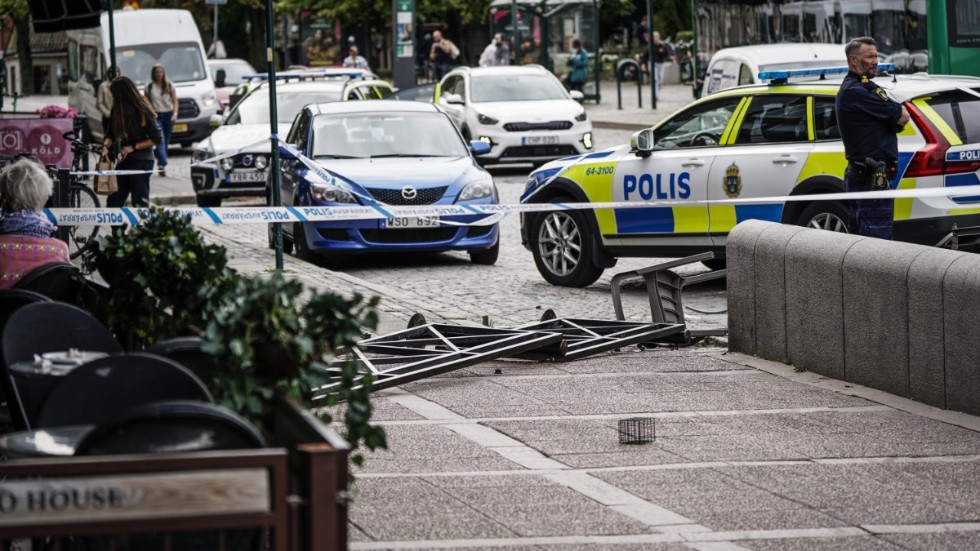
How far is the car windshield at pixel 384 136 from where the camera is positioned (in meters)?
16.1

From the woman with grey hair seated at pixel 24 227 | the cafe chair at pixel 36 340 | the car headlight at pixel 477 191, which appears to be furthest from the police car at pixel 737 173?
the cafe chair at pixel 36 340

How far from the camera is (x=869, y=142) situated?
1108cm

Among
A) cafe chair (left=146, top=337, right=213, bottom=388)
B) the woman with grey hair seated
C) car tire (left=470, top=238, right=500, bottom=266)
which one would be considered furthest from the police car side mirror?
cafe chair (left=146, top=337, right=213, bottom=388)

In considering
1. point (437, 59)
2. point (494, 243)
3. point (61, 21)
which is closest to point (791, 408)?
point (494, 243)

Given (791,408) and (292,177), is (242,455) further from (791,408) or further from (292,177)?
(292,177)

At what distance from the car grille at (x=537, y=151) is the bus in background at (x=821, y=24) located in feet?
17.8

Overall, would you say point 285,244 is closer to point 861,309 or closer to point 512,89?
point 861,309

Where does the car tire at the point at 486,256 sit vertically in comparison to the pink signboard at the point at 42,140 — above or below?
below

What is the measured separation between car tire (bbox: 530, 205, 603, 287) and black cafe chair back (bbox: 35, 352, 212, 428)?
9158 mm

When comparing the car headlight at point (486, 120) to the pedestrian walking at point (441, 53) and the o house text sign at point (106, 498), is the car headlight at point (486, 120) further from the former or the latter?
the o house text sign at point (106, 498)

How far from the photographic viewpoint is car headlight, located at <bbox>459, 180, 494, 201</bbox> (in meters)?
15.3

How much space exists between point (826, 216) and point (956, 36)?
9.55 m

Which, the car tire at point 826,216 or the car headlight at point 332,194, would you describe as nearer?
the car tire at point 826,216

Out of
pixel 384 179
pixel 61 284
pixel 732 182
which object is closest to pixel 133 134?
pixel 384 179
